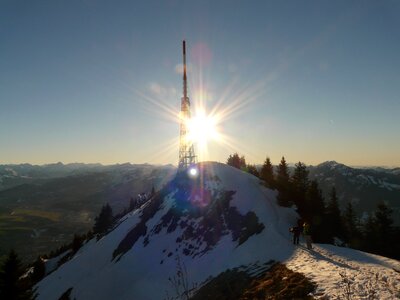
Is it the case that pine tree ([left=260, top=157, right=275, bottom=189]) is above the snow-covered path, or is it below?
above

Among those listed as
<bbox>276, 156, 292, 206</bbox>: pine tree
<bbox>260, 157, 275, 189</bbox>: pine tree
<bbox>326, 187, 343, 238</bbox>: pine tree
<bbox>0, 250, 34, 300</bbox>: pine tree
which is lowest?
<bbox>0, 250, 34, 300</bbox>: pine tree

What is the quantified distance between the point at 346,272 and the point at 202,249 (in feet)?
91.4

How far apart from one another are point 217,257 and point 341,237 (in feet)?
89.1

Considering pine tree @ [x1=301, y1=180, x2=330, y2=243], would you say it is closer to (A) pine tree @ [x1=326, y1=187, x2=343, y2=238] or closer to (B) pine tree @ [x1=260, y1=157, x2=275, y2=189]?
(A) pine tree @ [x1=326, y1=187, x2=343, y2=238]

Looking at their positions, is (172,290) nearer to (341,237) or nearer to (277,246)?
(277,246)

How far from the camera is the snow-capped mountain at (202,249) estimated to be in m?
27.1

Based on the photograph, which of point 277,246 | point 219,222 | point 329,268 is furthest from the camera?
point 219,222

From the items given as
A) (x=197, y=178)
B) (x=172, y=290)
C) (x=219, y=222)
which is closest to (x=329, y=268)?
(x=172, y=290)

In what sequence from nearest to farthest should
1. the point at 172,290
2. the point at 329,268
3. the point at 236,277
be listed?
the point at 329,268, the point at 236,277, the point at 172,290

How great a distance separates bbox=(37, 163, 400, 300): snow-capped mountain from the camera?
27.1 meters

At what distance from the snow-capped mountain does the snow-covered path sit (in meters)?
0.06

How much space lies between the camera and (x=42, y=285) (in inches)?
2835

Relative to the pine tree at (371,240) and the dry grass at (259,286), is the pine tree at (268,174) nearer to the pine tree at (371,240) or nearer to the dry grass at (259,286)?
the pine tree at (371,240)

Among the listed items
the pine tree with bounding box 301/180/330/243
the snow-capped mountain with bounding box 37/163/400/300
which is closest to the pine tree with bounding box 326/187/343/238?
the pine tree with bounding box 301/180/330/243
